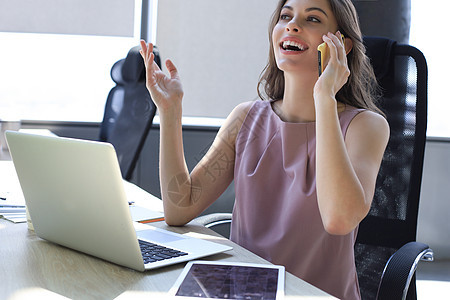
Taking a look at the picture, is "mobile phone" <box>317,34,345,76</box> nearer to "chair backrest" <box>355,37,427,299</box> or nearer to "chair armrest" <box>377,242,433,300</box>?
"chair backrest" <box>355,37,427,299</box>

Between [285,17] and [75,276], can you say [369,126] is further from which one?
[75,276]

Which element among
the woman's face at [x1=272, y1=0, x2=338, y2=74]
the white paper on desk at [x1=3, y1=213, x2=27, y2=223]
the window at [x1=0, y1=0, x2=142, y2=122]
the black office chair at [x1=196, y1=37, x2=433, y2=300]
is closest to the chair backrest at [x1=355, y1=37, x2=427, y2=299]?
the black office chair at [x1=196, y1=37, x2=433, y2=300]

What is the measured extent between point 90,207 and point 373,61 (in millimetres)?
1045

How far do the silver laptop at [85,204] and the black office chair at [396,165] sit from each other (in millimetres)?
652

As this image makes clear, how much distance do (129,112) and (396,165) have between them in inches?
57.7

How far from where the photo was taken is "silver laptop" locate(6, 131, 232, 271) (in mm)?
1048

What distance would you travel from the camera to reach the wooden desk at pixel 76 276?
972 millimetres

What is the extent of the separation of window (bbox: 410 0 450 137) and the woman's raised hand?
3039 millimetres

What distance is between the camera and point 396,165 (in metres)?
1.72

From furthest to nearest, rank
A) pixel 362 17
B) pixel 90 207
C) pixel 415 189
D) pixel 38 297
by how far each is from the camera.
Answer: pixel 362 17, pixel 415 189, pixel 90 207, pixel 38 297

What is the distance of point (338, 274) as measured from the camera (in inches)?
59.5

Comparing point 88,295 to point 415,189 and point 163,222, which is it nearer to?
point 163,222

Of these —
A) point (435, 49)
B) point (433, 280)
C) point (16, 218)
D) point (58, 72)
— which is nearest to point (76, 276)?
point (16, 218)

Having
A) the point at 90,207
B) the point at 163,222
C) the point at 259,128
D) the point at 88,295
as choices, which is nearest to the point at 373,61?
the point at 259,128
